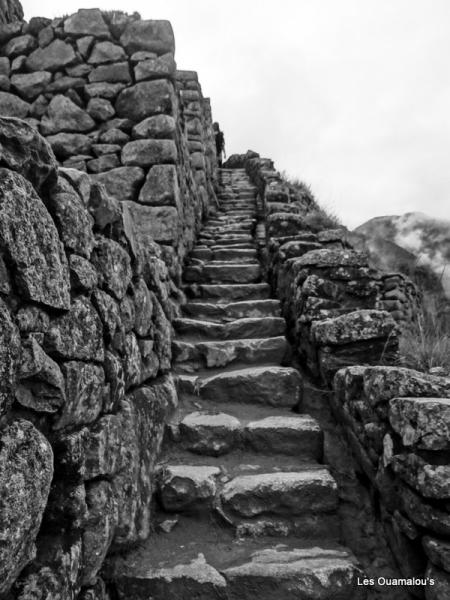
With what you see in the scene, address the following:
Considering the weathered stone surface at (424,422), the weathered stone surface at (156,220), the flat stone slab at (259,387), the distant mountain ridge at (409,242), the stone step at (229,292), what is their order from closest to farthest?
the weathered stone surface at (424,422) → the flat stone slab at (259,387) → the weathered stone surface at (156,220) → the stone step at (229,292) → the distant mountain ridge at (409,242)

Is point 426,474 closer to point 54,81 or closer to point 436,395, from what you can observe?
point 436,395

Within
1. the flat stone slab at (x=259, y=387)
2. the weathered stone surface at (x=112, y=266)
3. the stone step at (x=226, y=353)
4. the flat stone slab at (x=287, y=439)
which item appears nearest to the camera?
the weathered stone surface at (x=112, y=266)

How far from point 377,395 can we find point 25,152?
221 centimetres

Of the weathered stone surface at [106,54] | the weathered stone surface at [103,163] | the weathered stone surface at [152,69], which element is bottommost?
the weathered stone surface at [103,163]

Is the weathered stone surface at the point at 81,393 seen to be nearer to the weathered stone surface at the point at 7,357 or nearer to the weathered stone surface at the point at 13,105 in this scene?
the weathered stone surface at the point at 7,357

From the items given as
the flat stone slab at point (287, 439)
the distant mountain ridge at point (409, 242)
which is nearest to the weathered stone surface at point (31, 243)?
the flat stone slab at point (287, 439)

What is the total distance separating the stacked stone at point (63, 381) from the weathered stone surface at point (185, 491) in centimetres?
12

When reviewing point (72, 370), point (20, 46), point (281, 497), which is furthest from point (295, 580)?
point (20, 46)

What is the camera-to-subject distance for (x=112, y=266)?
2.53 m

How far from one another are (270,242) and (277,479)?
3.43 metres

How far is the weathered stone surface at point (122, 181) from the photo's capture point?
4777mm

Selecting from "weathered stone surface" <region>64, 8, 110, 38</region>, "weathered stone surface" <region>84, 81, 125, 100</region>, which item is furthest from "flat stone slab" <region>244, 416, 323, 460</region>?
"weathered stone surface" <region>64, 8, 110, 38</region>

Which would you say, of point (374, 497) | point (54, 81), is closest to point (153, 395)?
point (374, 497)

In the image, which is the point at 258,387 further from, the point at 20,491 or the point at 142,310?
the point at 20,491
